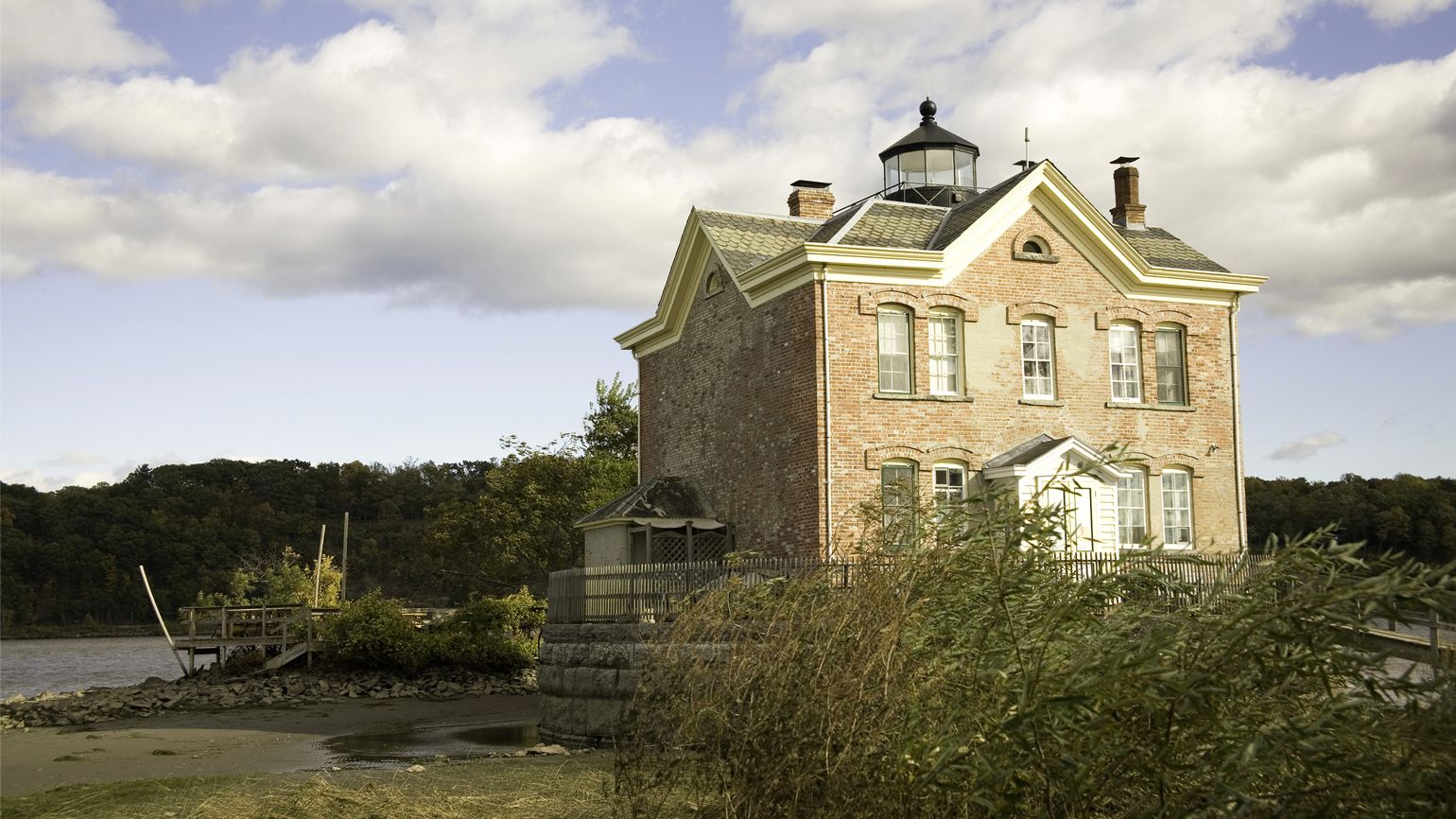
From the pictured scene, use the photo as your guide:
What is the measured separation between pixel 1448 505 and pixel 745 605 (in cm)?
5004

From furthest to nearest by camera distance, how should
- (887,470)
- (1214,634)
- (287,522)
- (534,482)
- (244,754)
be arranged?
1. (287,522)
2. (534,482)
3. (887,470)
4. (244,754)
5. (1214,634)

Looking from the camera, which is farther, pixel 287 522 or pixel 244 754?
pixel 287 522

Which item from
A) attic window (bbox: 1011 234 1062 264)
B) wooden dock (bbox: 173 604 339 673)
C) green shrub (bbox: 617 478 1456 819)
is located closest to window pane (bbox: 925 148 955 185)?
attic window (bbox: 1011 234 1062 264)

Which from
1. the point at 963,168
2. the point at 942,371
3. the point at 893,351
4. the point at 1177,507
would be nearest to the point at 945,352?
the point at 942,371

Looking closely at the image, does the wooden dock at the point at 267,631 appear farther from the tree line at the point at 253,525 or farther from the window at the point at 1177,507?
the window at the point at 1177,507

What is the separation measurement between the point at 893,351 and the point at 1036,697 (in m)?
17.1

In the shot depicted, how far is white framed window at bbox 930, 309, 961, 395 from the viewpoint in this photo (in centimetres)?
2405

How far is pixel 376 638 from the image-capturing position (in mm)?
35594

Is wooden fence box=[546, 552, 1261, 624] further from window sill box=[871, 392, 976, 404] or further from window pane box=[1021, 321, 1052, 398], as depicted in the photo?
window pane box=[1021, 321, 1052, 398]

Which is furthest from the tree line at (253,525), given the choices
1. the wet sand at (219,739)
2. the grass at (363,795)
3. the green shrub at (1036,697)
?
the green shrub at (1036,697)

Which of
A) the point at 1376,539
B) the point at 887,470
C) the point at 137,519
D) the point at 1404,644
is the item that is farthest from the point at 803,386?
the point at 137,519

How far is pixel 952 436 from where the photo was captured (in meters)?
23.8

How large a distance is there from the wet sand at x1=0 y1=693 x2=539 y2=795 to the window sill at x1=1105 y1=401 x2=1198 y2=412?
43.2 feet

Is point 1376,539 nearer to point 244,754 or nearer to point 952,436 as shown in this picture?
point 952,436
